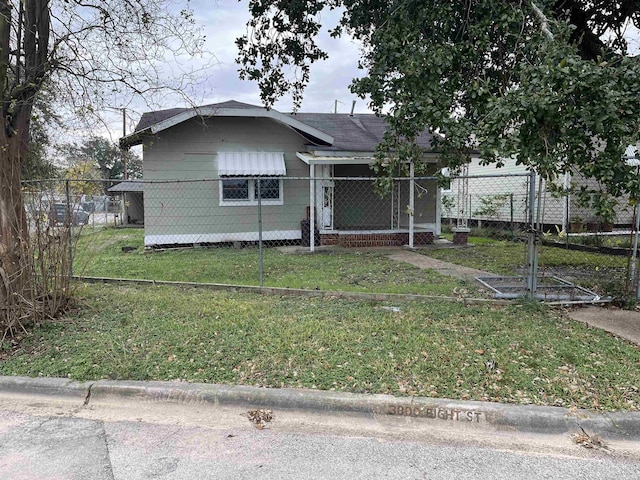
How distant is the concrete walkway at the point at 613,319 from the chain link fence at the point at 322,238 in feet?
1.09

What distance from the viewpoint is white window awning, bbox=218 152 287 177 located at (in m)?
11.6

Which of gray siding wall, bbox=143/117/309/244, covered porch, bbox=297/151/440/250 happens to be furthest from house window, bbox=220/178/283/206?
covered porch, bbox=297/151/440/250

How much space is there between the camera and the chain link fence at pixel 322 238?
6.04 metres

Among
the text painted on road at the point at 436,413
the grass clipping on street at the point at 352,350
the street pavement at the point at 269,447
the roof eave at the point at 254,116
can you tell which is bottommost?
the street pavement at the point at 269,447

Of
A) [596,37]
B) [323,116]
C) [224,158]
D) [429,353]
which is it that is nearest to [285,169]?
[224,158]

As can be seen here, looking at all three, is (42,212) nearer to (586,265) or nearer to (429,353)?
(429,353)

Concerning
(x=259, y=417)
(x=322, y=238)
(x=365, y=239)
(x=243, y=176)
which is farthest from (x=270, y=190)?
(x=259, y=417)

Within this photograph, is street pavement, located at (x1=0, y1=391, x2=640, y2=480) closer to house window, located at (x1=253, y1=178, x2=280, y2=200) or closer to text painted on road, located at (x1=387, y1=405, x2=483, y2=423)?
text painted on road, located at (x1=387, y1=405, x2=483, y2=423)

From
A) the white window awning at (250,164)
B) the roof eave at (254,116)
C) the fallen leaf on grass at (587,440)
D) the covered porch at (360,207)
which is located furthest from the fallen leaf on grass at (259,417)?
the roof eave at (254,116)

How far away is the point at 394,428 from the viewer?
10.3ft

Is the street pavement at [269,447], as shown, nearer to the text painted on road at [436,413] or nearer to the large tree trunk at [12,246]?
the text painted on road at [436,413]

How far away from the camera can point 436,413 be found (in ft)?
10.5

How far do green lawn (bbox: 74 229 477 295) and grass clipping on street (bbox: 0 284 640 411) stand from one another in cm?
132

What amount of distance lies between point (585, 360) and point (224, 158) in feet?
32.4
